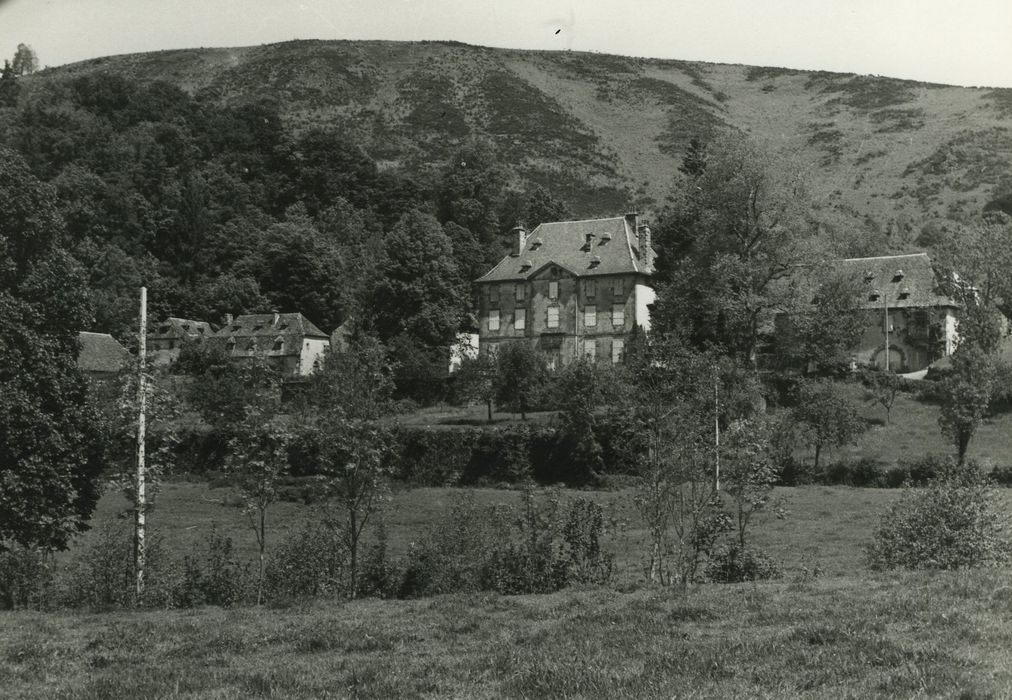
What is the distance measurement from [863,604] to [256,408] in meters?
14.3

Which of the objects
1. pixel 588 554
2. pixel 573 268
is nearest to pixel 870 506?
pixel 588 554

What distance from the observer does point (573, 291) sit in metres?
74.1

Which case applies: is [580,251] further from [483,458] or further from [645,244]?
[483,458]

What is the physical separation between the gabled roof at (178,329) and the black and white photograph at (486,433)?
53 centimetres

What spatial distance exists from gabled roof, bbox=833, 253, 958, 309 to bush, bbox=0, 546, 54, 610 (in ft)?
183

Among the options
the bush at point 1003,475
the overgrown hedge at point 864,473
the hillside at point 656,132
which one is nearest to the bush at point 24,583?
the overgrown hedge at point 864,473

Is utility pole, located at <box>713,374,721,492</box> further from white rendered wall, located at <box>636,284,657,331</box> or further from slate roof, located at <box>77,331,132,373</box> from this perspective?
slate roof, located at <box>77,331,132,373</box>

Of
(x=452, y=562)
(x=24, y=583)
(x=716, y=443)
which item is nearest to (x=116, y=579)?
(x=24, y=583)

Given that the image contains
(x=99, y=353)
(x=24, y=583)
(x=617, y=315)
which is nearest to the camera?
(x=24, y=583)

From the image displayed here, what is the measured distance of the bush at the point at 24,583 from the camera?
790 inches

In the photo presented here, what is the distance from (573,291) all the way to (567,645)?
6246 cm

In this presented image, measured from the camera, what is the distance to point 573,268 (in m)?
74.6

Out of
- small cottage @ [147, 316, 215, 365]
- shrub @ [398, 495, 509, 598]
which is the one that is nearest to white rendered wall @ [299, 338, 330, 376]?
small cottage @ [147, 316, 215, 365]

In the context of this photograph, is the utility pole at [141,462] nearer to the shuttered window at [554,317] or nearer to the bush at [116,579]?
the bush at [116,579]
